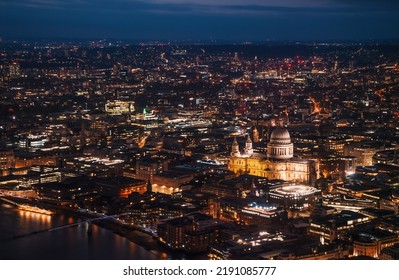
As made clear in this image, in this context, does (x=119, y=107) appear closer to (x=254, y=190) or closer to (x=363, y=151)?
(x=363, y=151)

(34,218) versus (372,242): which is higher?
(372,242)

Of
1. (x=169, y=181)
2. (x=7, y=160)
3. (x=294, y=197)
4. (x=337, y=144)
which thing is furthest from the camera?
(x=337, y=144)

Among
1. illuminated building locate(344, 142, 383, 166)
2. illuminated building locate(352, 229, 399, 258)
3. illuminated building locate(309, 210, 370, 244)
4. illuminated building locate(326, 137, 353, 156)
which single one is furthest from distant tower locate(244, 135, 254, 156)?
illuminated building locate(352, 229, 399, 258)

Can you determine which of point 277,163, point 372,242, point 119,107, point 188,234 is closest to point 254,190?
point 277,163

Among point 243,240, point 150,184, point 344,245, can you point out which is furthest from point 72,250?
point 150,184

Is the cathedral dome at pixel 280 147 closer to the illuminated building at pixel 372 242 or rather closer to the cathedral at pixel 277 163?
the cathedral at pixel 277 163

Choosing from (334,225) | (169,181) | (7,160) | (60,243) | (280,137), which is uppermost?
(280,137)

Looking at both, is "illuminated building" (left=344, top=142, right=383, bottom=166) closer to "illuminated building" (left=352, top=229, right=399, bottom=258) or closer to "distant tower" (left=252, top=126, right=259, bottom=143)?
"distant tower" (left=252, top=126, right=259, bottom=143)
